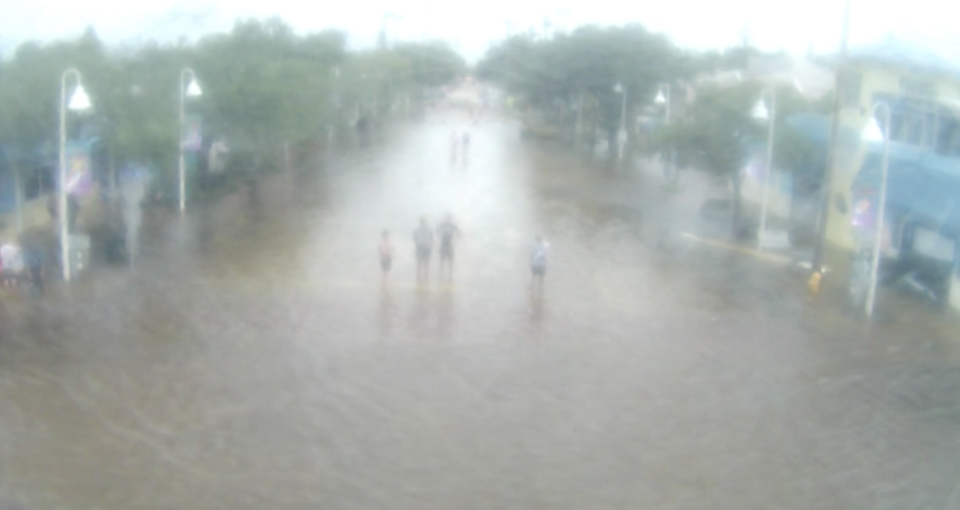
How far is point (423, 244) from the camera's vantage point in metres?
11.1

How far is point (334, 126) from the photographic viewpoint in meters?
20.5

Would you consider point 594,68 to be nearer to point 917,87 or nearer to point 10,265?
point 917,87

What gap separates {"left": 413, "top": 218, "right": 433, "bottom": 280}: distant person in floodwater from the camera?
11.0 meters

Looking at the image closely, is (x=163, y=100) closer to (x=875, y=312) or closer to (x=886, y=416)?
(x=875, y=312)

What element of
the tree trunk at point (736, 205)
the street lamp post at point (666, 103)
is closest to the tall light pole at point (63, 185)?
the tree trunk at point (736, 205)

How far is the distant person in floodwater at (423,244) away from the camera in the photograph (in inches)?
434

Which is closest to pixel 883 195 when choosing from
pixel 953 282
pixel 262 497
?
pixel 953 282

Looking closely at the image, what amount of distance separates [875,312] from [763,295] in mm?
1384

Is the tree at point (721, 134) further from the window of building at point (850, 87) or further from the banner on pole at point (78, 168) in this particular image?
the banner on pole at point (78, 168)

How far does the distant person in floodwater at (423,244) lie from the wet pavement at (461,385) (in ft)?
0.90

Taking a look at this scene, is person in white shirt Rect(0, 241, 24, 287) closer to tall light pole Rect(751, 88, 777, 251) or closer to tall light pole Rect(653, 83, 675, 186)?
tall light pole Rect(751, 88, 777, 251)

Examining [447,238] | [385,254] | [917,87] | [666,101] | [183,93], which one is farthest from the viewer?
[666,101]

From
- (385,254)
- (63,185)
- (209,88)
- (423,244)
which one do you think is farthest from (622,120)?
(63,185)

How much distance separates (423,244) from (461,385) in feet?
13.0
